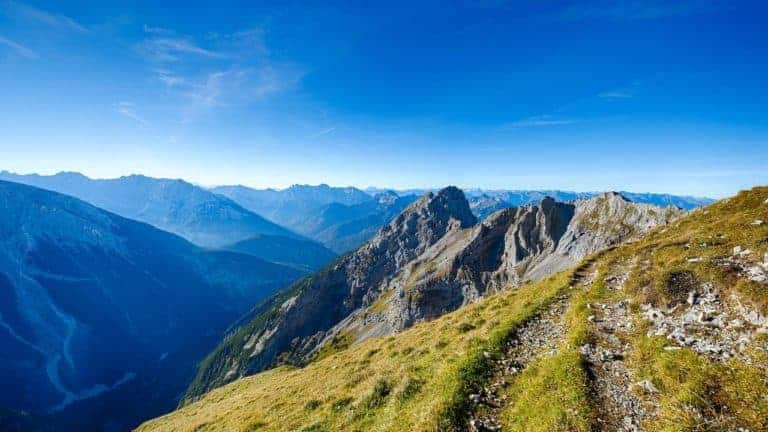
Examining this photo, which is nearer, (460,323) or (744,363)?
(744,363)

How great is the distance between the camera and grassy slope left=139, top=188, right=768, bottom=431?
13961 millimetres

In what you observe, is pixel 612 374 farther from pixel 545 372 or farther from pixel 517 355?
pixel 517 355

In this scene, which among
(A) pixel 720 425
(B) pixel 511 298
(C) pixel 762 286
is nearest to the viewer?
(A) pixel 720 425

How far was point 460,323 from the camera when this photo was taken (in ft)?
97.7

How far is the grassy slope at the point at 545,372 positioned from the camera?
550 inches

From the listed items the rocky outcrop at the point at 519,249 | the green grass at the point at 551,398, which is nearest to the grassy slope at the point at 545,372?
the green grass at the point at 551,398

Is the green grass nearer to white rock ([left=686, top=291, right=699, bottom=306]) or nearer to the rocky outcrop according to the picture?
white rock ([left=686, top=291, right=699, bottom=306])

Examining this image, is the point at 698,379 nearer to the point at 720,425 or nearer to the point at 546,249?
the point at 720,425

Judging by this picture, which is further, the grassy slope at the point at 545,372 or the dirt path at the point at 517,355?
the dirt path at the point at 517,355

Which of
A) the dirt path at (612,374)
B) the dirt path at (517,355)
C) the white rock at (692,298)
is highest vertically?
the white rock at (692,298)

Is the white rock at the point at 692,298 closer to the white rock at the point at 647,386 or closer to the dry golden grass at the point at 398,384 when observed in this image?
the white rock at the point at 647,386

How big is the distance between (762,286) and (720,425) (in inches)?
410

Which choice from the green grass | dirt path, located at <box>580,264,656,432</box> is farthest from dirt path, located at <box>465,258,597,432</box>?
dirt path, located at <box>580,264,656,432</box>

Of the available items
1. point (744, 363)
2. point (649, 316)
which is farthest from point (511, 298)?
point (744, 363)
